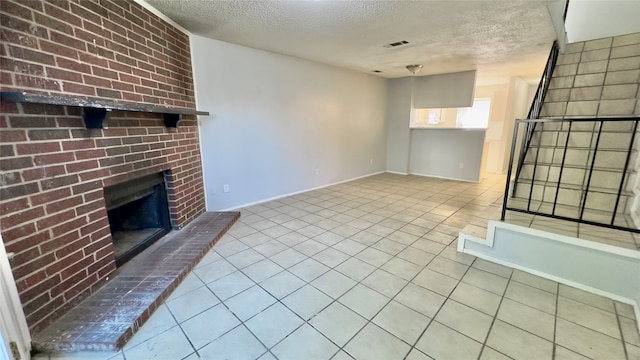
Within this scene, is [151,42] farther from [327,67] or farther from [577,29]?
[577,29]

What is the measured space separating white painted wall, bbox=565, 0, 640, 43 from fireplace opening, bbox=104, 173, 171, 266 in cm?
596

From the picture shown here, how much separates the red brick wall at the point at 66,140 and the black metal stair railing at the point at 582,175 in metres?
3.15

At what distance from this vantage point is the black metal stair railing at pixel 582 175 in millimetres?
2186

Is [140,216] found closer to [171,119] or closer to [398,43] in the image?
[171,119]

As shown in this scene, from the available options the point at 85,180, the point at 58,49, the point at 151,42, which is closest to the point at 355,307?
the point at 85,180

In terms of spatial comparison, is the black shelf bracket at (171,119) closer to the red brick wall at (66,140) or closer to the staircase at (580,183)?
the red brick wall at (66,140)

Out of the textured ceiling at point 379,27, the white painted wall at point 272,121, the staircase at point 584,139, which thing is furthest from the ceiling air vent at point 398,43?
the staircase at point 584,139

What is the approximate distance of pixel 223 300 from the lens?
5.93 ft

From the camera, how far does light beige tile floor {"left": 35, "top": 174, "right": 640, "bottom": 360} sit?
4.60ft

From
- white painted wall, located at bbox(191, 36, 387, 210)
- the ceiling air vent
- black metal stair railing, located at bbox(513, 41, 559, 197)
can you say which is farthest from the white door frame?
black metal stair railing, located at bbox(513, 41, 559, 197)

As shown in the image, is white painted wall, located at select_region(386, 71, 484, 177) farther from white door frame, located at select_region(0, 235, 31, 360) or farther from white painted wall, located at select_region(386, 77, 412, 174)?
white door frame, located at select_region(0, 235, 31, 360)

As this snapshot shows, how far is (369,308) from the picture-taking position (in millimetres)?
1721

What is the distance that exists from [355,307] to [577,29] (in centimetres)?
516

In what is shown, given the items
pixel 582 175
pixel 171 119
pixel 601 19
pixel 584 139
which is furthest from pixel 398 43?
pixel 601 19
